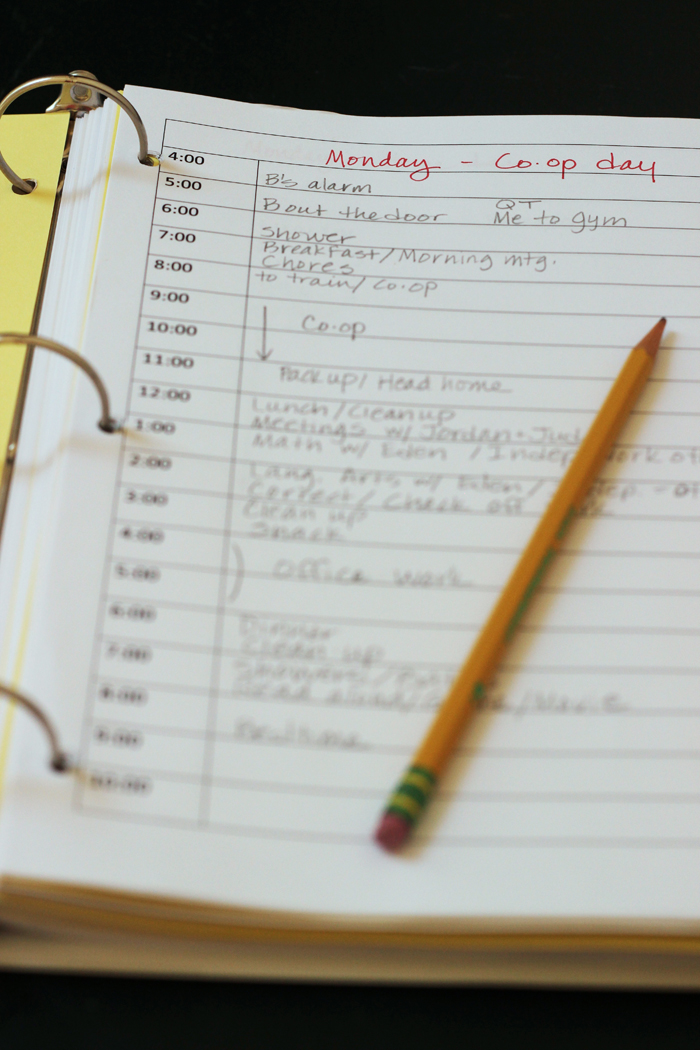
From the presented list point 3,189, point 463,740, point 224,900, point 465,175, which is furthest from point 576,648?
point 3,189

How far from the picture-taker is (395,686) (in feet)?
1.37

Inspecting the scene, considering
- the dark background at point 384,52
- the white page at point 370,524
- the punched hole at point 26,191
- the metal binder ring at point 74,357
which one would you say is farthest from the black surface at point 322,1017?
the dark background at point 384,52

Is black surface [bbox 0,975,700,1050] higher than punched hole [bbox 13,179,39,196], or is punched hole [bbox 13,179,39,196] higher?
punched hole [bbox 13,179,39,196]

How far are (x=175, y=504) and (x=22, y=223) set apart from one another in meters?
0.23

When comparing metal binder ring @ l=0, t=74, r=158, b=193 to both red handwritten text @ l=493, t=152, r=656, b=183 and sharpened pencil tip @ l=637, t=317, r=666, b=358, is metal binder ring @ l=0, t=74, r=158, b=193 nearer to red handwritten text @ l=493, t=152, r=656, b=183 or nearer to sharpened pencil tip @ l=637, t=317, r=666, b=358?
red handwritten text @ l=493, t=152, r=656, b=183

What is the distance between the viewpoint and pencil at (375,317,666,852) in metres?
0.39

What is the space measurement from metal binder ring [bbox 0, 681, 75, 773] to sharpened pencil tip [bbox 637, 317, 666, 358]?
1.16 ft

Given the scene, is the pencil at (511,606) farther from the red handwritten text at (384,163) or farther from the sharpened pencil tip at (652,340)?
the red handwritten text at (384,163)

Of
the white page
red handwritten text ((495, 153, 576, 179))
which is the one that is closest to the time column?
the white page

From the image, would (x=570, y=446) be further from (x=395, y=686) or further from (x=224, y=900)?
(x=224, y=900)

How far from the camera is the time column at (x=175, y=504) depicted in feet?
1.30

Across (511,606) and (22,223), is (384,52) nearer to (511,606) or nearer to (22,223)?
(22,223)

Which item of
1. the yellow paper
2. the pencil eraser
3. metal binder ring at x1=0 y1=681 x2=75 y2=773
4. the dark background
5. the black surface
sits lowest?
the black surface

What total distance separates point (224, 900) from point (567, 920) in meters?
0.14
